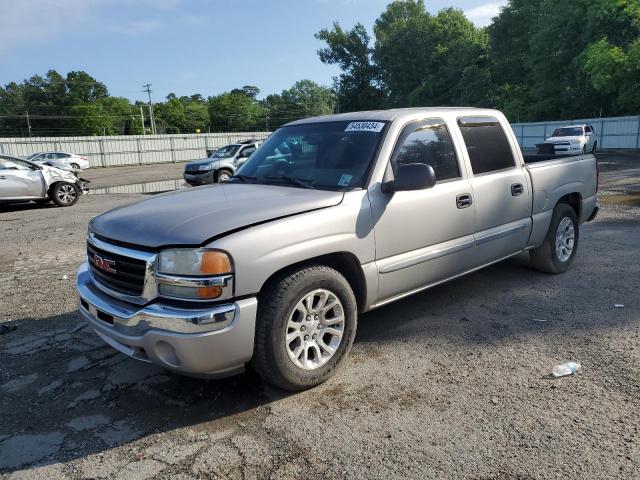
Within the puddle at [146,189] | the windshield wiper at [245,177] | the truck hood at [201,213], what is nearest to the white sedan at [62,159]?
the puddle at [146,189]

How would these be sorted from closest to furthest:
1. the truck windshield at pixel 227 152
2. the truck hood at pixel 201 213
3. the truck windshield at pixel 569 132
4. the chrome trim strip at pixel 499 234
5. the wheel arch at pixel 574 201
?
the truck hood at pixel 201 213 → the chrome trim strip at pixel 499 234 → the wheel arch at pixel 574 201 → the truck windshield at pixel 227 152 → the truck windshield at pixel 569 132

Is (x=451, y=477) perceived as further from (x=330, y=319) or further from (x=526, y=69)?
(x=526, y=69)

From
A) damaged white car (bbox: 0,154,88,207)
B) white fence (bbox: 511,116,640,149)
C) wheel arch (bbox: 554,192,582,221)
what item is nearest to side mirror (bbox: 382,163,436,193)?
wheel arch (bbox: 554,192,582,221)

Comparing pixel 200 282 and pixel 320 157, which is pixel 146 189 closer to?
pixel 320 157

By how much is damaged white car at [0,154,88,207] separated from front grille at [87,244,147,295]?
416 inches

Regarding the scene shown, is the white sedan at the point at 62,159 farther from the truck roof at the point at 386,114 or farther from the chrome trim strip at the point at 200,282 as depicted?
the chrome trim strip at the point at 200,282

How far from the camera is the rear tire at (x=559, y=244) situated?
18.1 ft

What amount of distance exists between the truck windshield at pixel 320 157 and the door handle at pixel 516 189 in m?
1.64

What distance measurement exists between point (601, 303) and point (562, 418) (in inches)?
89.4

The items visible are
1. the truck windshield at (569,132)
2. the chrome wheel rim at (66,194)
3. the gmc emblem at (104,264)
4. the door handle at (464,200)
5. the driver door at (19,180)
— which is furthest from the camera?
the truck windshield at (569,132)

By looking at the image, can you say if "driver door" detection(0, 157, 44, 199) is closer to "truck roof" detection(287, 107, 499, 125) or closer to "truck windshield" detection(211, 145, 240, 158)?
"truck windshield" detection(211, 145, 240, 158)

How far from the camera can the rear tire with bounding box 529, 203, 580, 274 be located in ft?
18.1

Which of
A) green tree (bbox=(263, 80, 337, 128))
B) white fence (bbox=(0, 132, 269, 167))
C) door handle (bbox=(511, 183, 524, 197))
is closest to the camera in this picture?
door handle (bbox=(511, 183, 524, 197))

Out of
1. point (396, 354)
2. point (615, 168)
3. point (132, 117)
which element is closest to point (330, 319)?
point (396, 354)
